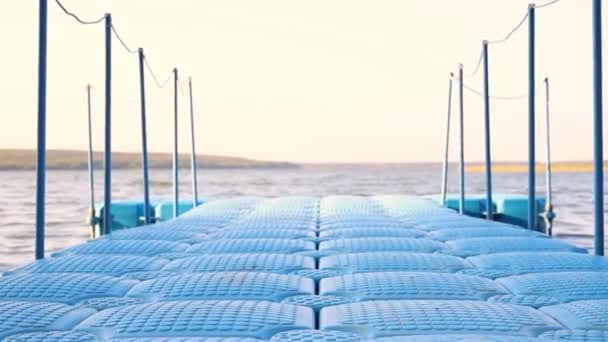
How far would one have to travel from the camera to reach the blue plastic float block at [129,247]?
494cm

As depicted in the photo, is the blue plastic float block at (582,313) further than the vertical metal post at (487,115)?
No

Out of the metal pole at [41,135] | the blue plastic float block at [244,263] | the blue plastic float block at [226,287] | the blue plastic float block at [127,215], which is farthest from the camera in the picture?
the blue plastic float block at [127,215]

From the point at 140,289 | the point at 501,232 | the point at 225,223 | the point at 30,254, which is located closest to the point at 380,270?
the point at 140,289

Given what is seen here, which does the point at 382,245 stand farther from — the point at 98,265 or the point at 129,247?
the point at 98,265

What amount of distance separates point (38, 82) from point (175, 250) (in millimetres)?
1924

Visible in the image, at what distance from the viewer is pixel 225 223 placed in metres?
6.98

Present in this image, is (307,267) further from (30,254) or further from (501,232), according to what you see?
(30,254)

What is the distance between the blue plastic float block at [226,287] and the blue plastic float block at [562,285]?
976 mm

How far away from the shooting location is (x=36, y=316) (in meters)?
2.96

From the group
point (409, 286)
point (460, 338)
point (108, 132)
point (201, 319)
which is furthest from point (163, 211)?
point (460, 338)

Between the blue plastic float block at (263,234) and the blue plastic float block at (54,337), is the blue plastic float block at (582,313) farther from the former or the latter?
the blue plastic float block at (263,234)

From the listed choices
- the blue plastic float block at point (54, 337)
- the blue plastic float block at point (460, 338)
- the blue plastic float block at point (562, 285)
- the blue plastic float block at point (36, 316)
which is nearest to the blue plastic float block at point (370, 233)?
the blue plastic float block at point (562, 285)

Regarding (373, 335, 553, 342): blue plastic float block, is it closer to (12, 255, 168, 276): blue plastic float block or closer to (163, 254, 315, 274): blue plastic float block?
(163, 254, 315, 274): blue plastic float block

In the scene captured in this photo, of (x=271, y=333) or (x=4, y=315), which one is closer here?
(x=271, y=333)
